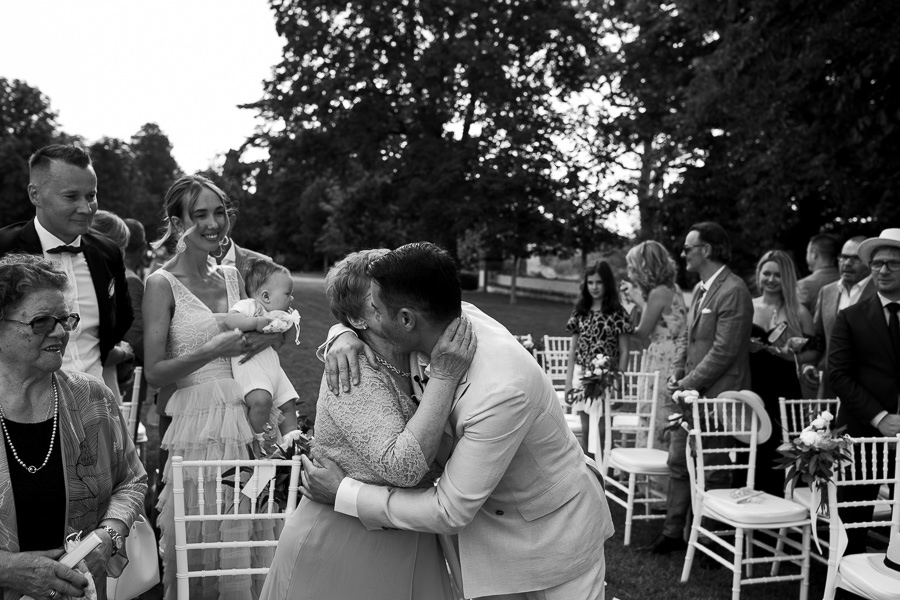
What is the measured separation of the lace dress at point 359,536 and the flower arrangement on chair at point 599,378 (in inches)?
151

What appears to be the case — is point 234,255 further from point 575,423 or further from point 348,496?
point 575,423

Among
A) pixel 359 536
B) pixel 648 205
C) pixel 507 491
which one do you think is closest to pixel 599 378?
pixel 507 491

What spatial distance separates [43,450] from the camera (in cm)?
255

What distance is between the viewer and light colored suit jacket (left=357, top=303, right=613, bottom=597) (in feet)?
7.11

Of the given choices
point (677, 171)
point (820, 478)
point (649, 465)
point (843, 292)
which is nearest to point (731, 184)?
point (677, 171)

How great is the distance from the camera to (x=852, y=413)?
4.72m

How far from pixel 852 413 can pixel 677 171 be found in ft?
51.5

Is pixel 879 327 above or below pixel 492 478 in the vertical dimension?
above

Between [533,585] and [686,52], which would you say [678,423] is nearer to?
[533,585]

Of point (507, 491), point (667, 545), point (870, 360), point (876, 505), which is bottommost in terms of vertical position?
point (667, 545)

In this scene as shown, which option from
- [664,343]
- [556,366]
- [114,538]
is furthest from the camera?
[556,366]

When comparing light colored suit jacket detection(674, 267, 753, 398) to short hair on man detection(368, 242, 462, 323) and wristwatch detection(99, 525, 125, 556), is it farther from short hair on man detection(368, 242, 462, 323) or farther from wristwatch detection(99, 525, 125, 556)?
wristwatch detection(99, 525, 125, 556)

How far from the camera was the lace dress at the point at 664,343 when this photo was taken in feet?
21.3

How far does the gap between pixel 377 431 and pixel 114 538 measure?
1.19 meters
